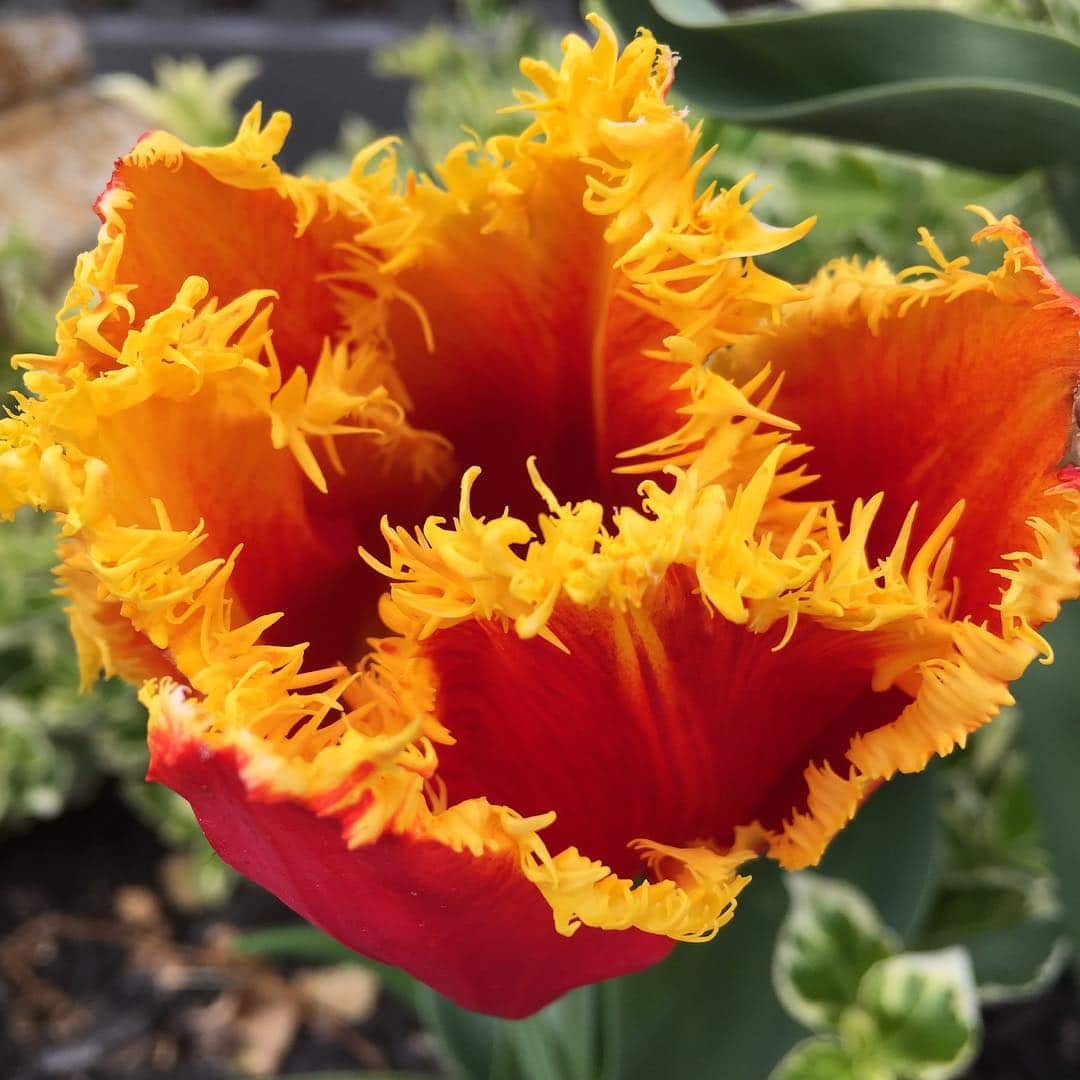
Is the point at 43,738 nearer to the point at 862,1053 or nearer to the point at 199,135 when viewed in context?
the point at 199,135

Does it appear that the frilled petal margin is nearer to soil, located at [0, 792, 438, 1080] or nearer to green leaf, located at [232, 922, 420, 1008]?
green leaf, located at [232, 922, 420, 1008]

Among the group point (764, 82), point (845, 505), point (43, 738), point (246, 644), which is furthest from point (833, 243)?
point (43, 738)

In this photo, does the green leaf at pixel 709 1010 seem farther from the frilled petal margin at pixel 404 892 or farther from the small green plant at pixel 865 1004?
the frilled petal margin at pixel 404 892

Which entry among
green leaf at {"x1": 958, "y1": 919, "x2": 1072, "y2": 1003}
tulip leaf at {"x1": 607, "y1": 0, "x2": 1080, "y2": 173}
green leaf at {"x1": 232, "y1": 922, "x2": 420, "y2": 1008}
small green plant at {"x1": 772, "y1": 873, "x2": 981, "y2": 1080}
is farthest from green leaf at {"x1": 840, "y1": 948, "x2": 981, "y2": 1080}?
tulip leaf at {"x1": 607, "y1": 0, "x2": 1080, "y2": 173}

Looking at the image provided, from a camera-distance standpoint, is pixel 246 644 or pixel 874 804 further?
pixel 874 804

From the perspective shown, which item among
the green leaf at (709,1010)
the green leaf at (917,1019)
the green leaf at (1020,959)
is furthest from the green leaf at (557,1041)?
the green leaf at (1020,959)

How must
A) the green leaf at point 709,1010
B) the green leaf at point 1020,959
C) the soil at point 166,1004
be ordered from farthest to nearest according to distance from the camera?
the soil at point 166,1004 < the green leaf at point 1020,959 < the green leaf at point 709,1010
